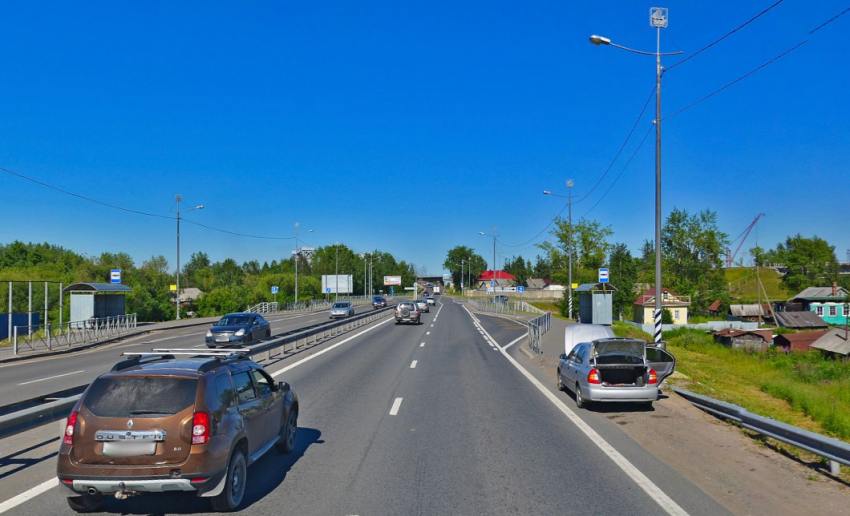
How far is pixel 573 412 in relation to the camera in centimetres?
1402

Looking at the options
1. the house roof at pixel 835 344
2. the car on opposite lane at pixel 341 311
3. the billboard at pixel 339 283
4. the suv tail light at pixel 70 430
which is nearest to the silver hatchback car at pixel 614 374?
the suv tail light at pixel 70 430

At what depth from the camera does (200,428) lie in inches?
264

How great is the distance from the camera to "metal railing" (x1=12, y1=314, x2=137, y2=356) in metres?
31.4

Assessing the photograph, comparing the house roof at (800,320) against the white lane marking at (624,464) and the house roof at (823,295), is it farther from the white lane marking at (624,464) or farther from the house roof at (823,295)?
the white lane marking at (624,464)

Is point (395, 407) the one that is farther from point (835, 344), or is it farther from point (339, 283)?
point (339, 283)

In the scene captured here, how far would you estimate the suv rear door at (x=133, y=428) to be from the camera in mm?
6562

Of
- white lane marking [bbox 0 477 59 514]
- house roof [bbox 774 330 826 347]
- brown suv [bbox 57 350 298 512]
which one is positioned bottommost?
house roof [bbox 774 330 826 347]

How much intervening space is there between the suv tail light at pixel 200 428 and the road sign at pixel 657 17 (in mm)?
20946

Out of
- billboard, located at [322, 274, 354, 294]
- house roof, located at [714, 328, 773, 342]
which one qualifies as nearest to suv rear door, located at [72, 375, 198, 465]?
house roof, located at [714, 328, 773, 342]

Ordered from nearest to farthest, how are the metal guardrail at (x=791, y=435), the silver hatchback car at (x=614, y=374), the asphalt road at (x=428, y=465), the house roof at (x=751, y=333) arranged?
the asphalt road at (x=428, y=465) < the metal guardrail at (x=791, y=435) < the silver hatchback car at (x=614, y=374) < the house roof at (x=751, y=333)

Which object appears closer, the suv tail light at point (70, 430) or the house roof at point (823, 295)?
the suv tail light at point (70, 430)

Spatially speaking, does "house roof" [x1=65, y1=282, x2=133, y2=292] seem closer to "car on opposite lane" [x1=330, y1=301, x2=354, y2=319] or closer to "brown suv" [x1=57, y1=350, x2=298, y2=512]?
"car on opposite lane" [x1=330, y1=301, x2=354, y2=319]

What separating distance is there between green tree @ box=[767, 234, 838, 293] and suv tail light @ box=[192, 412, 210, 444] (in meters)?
141

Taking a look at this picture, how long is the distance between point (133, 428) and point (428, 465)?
4.01 m
